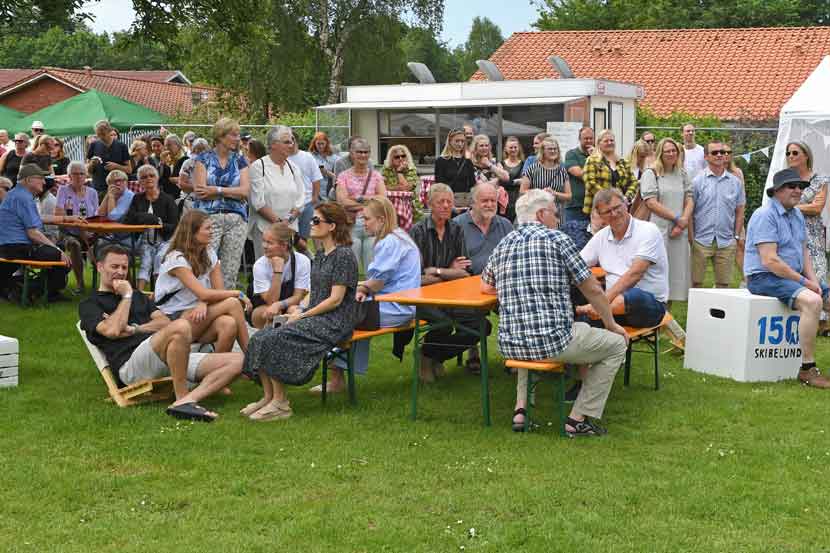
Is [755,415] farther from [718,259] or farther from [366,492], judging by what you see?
[718,259]

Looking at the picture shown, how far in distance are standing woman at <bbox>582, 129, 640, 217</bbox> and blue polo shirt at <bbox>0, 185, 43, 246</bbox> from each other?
5229mm

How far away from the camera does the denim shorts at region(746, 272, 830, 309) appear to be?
303 inches

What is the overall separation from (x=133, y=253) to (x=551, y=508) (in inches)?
292

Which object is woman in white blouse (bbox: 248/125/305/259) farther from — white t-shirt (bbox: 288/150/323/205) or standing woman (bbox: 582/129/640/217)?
standing woman (bbox: 582/129/640/217)

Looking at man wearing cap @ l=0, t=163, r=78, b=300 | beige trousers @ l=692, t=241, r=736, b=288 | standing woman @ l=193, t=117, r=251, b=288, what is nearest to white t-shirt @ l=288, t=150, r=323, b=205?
standing woman @ l=193, t=117, r=251, b=288

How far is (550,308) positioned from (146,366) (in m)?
2.51

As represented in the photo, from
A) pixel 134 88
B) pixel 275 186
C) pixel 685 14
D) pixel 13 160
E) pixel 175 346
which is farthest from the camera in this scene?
pixel 134 88

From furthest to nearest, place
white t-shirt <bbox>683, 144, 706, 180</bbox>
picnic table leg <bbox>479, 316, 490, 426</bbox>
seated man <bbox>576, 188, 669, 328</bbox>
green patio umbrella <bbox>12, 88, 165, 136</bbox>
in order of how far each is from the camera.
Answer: green patio umbrella <bbox>12, 88, 165, 136</bbox> < white t-shirt <bbox>683, 144, 706, 180</bbox> < seated man <bbox>576, 188, 669, 328</bbox> < picnic table leg <bbox>479, 316, 490, 426</bbox>

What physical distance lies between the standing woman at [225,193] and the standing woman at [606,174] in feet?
9.96

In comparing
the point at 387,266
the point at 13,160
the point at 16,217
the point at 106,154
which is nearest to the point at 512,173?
the point at 387,266

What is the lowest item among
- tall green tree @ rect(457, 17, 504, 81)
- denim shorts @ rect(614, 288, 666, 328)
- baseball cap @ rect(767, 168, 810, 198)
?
denim shorts @ rect(614, 288, 666, 328)

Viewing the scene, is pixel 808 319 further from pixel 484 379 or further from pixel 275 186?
pixel 275 186

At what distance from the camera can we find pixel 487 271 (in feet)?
21.6

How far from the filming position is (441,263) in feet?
26.1
